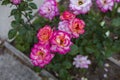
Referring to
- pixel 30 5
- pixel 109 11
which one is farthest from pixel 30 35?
pixel 109 11

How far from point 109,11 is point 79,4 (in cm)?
27

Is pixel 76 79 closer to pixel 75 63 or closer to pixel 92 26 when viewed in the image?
pixel 75 63

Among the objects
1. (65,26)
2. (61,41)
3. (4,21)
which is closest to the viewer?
(61,41)

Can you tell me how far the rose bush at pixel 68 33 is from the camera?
195 centimetres

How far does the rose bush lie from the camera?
6.40 feet

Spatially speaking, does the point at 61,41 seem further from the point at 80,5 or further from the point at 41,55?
the point at 80,5

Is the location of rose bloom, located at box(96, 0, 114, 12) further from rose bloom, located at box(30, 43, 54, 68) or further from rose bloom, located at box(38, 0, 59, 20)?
rose bloom, located at box(30, 43, 54, 68)

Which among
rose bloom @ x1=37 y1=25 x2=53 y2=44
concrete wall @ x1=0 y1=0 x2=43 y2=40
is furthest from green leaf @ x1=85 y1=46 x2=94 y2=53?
concrete wall @ x1=0 y1=0 x2=43 y2=40

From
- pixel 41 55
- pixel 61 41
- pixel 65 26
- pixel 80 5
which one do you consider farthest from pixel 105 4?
pixel 41 55

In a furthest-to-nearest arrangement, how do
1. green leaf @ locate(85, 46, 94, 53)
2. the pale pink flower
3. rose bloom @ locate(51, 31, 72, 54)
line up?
green leaf @ locate(85, 46, 94, 53)
the pale pink flower
rose bloom @ locate(51, 31, 72, 54)

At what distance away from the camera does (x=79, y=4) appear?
6.72 ft

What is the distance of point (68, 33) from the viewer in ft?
6.52

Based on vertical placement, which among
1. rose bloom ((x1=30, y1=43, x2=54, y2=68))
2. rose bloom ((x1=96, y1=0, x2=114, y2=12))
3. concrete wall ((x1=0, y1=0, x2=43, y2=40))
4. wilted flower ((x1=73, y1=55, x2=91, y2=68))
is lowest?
wilted flower ((x1=73, y1=55, x2=91, y2=68))

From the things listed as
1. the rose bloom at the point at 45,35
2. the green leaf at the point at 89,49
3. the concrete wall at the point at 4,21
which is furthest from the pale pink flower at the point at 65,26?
the concrete wall at the point at 4,21
